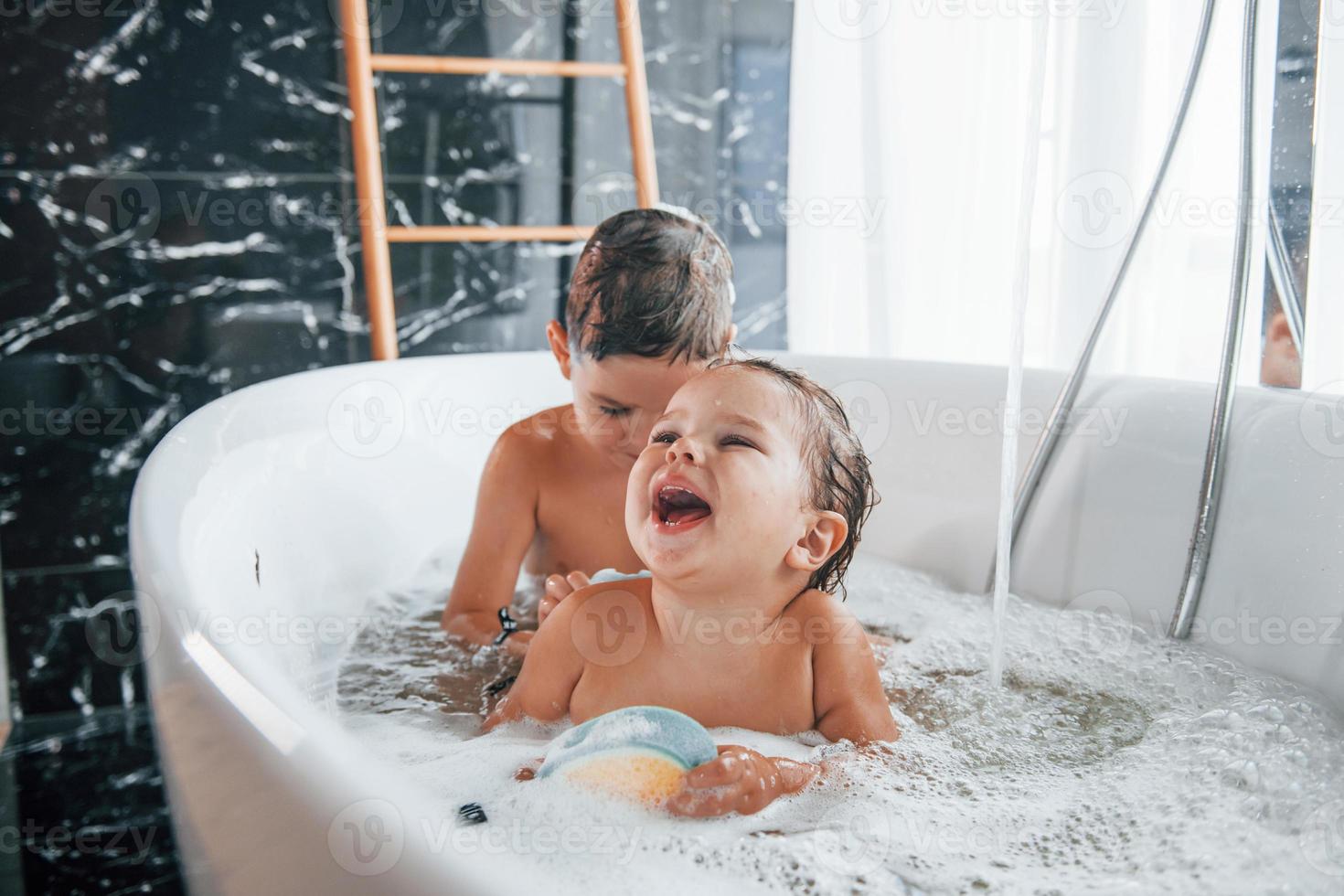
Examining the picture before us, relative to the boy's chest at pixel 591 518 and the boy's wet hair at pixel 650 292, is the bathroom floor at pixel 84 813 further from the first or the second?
the boy's wet hair at pixel 650 292

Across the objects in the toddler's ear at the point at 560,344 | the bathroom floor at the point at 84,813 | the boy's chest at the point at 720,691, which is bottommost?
the bathroom floor at the point at 84,813

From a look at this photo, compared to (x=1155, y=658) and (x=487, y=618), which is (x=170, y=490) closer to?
(x=487, y=618)

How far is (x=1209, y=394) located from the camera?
1322 millimetres

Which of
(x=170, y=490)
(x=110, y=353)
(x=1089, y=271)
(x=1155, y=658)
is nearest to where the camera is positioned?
(x=170, y=490)

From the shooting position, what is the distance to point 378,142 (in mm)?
2158

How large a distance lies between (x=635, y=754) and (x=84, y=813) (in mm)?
1138

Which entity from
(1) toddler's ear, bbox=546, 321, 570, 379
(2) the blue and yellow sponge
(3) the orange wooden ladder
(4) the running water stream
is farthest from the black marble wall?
(2) the blue and yellow sponge

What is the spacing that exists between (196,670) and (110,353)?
1629mm

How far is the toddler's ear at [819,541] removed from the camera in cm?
98

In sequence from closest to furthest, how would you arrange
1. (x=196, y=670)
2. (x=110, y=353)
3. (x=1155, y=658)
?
(x=196, y=670), (x=1155, y=658), (x=110, y=353)

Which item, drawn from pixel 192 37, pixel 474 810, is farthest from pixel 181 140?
pixel 474 810

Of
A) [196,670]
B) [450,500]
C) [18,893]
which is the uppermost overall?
[196,670]

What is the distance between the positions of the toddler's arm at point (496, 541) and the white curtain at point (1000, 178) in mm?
874

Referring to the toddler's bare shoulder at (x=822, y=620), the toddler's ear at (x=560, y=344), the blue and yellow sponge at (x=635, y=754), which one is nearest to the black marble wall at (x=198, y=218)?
the toddler's ear at (x=560, y=344)
